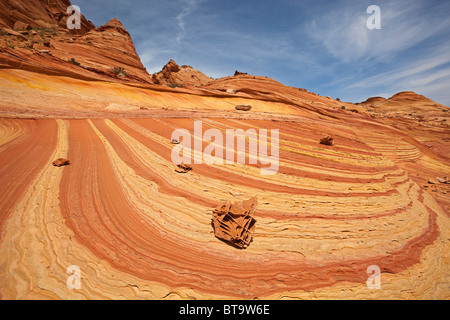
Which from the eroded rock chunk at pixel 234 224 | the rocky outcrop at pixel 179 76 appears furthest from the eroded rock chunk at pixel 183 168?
the rocky outcrop at pixel 179 76

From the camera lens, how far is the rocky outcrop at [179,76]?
36.6 m

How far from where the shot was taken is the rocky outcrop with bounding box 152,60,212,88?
120ft

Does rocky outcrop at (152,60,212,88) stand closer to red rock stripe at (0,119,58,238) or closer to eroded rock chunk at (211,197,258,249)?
red rock stripe at (0,119,58,238)

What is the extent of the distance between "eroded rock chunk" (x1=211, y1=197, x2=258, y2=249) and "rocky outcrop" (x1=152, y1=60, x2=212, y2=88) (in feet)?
118

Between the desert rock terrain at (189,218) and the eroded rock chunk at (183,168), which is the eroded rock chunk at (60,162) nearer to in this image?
the desert rock terrain at (189,218)

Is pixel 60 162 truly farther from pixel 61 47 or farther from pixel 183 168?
pixel 61 47

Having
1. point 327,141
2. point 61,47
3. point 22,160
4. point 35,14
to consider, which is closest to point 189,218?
point 22,160

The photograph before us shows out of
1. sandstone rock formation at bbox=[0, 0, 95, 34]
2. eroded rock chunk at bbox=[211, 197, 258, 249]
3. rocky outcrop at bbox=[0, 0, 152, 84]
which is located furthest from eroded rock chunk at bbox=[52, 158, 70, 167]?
sandstone rock formation at bbox=[0, 0, 95, 34]

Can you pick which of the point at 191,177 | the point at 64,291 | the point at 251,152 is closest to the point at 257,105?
the point at 251,152

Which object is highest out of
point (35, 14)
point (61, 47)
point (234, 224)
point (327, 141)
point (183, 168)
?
point (35, 14)

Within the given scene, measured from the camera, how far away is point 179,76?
42000 mm

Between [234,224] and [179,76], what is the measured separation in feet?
150

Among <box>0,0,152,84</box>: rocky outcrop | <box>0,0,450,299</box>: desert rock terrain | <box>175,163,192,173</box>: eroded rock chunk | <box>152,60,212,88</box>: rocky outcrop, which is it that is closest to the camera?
<box>0,0,450,299</box>: desert rock terrain
